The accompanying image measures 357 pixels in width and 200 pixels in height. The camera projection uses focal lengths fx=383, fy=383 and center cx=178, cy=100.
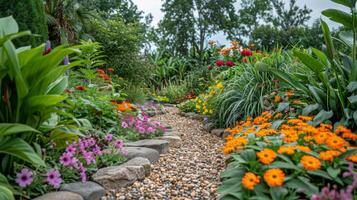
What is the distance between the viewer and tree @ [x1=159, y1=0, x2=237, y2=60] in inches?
658

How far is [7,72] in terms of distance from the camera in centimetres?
212

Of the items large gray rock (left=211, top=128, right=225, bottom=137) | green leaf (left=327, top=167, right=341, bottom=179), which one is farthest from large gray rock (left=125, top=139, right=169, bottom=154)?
green leaf (left=327, top=167, right=341, bottom=179)

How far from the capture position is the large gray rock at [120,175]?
2.54m

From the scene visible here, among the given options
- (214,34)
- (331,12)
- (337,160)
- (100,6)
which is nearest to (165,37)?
(214,34)

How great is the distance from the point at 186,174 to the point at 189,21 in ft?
47.3

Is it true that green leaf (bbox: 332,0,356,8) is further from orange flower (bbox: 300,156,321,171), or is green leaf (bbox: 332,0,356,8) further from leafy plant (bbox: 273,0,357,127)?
orange flower (bbox: 300,156,321,171)

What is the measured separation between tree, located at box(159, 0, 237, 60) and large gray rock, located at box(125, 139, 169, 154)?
1306 cm

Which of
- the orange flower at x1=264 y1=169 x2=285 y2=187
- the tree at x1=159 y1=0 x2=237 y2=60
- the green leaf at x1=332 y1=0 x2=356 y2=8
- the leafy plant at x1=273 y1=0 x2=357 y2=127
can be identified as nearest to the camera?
the orange flower at x1=264 y1=169 x2=285 y2=187

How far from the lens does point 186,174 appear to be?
3.03 m

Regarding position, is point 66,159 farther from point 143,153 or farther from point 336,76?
point 336,76

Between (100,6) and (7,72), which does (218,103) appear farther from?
(100,6)

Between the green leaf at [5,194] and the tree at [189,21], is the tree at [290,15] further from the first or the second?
the green leaf at [5,194]

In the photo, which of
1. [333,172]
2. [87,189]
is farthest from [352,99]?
[87,189]

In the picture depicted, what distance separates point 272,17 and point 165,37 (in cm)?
1096
